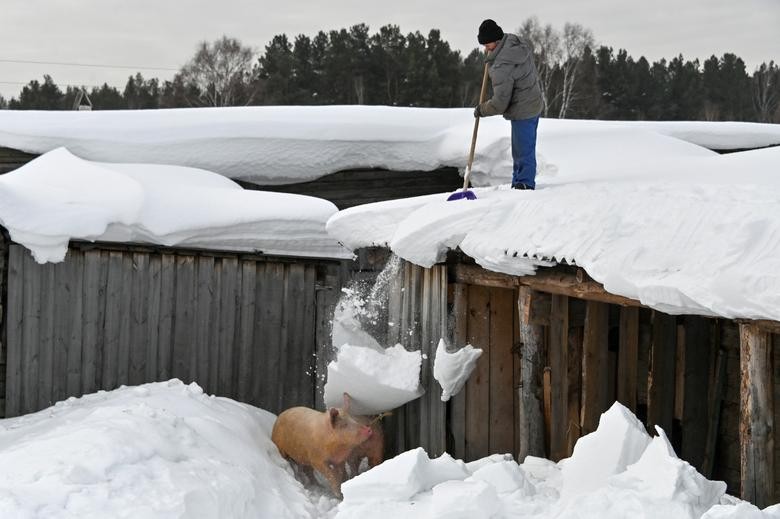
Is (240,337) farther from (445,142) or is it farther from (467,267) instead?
(445,142)

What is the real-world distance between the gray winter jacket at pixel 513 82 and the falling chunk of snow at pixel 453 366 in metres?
2.10

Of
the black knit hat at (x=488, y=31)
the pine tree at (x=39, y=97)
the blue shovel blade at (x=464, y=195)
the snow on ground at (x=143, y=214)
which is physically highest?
the pine tree at (x=39, y=97)

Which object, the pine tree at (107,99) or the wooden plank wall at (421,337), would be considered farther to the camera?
the pine tree at (107,99)

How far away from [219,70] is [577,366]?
3688cm

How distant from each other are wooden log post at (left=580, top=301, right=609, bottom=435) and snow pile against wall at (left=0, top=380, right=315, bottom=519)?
2.00 metres

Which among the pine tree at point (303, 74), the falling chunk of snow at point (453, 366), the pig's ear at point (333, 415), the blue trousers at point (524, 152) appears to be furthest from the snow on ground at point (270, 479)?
the pine tree at point (303, 74)

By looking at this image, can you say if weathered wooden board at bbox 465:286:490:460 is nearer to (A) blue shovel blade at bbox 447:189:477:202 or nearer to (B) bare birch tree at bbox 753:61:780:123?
(A) blue shovel blade at bbox 447:189:477:202

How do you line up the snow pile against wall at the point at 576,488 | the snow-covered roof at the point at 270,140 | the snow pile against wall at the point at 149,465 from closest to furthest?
the snow pile against wall at the point at 576,488
the snow pile against wall at the point at 149,465
the snow-covered roof at the point at 270,140

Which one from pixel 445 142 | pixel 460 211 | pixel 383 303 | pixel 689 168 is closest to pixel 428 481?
pixel 460 211

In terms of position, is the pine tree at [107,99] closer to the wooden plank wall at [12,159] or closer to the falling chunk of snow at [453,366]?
the wooden plank wall at [12,159]

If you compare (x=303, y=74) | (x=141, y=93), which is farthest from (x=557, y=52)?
(x=141, y=93)

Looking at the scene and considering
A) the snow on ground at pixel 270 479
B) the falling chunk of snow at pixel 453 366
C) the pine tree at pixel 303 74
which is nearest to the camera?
the snow on ground at pixel 270 479

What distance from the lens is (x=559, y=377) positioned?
641 cm

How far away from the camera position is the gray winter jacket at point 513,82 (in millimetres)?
7863
